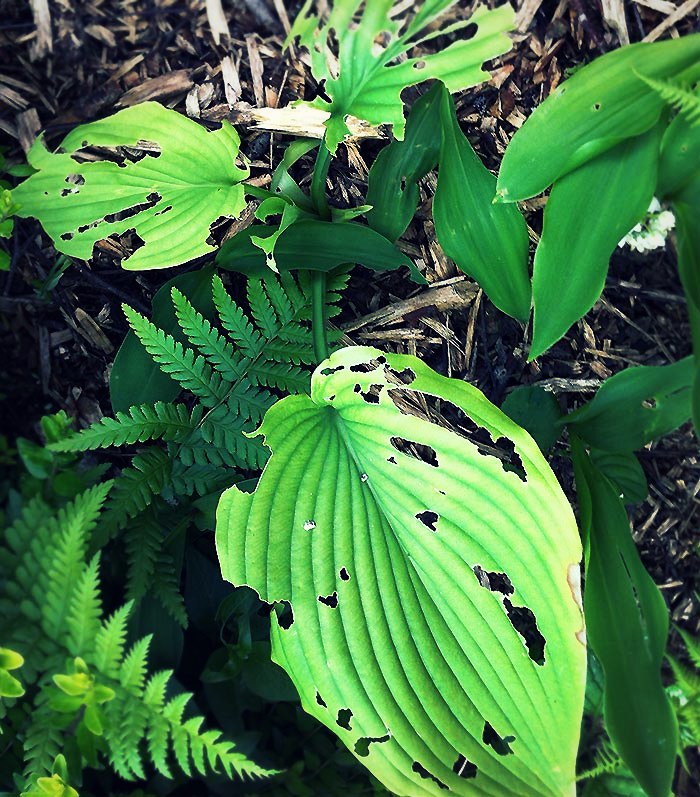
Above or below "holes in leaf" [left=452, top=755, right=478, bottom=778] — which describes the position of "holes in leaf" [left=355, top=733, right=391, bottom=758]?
above

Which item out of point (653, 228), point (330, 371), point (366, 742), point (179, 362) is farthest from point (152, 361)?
point (653, 228)

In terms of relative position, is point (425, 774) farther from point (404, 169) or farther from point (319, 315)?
point (404, 169)

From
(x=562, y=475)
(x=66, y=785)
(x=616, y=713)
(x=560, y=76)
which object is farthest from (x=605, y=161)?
(x=66, y=785)

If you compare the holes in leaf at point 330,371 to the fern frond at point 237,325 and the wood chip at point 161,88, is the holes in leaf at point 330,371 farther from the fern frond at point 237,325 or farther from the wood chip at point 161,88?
the wood chip at point 161,88

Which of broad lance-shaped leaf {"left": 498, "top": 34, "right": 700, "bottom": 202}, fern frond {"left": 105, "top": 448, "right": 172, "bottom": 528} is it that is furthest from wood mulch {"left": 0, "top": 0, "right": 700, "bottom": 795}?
fern frond {"left": 105, "top": 448, "right": 172, "bottom": 528}

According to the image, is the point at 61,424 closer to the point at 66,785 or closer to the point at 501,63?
the point at 66,785

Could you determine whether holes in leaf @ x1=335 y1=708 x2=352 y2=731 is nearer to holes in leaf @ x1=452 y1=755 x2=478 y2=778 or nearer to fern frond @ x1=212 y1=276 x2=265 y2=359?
holes in leaf @ x1=452 y1=755 x2=478 y2=778
